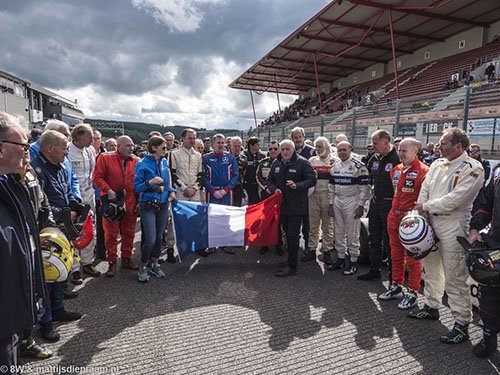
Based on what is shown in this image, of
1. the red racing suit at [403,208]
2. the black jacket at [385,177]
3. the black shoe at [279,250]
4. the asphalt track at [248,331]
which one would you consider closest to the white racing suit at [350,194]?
the black jacket at [385,177]

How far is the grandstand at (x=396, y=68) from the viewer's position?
6.57 metres

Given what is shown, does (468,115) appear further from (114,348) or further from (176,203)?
(114,348)

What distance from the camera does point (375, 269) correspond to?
158 inches

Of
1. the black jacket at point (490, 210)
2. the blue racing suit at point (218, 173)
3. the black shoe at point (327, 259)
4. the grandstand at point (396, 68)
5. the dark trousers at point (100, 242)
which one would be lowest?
the black shoe at point (327, 259)

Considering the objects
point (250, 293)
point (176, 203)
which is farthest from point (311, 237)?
point (176, 203)

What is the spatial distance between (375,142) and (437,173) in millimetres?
1001

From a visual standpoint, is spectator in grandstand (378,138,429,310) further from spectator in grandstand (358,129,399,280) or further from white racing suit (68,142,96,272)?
white racing suit (68,142,96,272)

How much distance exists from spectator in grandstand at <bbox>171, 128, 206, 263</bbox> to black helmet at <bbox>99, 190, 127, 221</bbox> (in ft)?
3.07

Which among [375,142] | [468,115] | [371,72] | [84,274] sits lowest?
[84,274]

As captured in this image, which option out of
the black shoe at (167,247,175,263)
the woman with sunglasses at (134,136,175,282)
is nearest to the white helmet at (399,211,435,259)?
the woman with sunglasses at (134,136,175,282)

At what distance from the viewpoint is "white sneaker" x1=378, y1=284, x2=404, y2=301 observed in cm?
348

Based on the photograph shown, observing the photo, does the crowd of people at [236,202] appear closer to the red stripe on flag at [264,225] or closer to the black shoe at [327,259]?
the black shoe at [327,259]

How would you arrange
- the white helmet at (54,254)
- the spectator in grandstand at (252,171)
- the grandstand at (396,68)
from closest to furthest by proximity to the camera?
the white helmet at (54,254) < the spectator in grandstand at (252,171) < the grandstand at (396,68)

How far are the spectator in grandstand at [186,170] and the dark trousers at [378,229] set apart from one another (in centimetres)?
265
